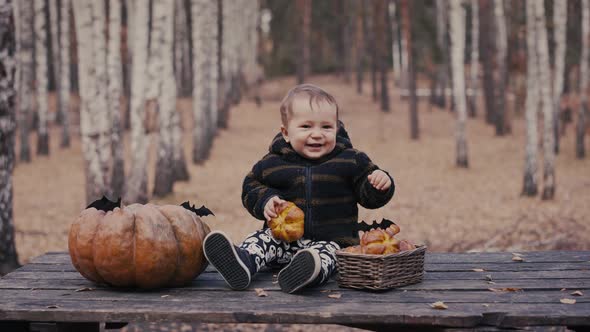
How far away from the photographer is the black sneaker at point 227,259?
4.36m

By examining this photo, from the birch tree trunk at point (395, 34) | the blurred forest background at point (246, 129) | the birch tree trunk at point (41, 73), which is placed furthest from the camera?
the birch tree trunk at point (395, 34)

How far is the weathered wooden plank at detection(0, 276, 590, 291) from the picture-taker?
4.34 meters

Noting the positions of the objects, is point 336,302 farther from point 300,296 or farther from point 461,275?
point 461,275

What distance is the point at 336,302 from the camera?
4.03 m

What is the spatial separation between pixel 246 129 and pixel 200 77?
9539 mm

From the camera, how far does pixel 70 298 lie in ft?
13.9

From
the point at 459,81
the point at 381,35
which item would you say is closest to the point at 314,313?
the point at 459,81

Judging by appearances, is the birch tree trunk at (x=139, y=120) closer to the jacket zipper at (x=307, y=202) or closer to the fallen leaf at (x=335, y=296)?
the jacket zipper at (x=307, y=202)

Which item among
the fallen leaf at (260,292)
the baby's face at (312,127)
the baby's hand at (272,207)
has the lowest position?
the fallen leaf at (260,292)

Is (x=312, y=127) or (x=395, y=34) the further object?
(x=395, y=34)

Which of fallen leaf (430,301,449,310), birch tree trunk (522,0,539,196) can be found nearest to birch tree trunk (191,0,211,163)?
birch tree trunk (522,0,539,196)

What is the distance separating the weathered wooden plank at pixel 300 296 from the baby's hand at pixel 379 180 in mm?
616

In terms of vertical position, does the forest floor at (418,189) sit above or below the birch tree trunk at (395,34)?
below

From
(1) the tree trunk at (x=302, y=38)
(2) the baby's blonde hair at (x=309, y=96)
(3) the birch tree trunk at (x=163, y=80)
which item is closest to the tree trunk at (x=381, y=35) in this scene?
(1) the tree trunk at (x=302, y=38)
